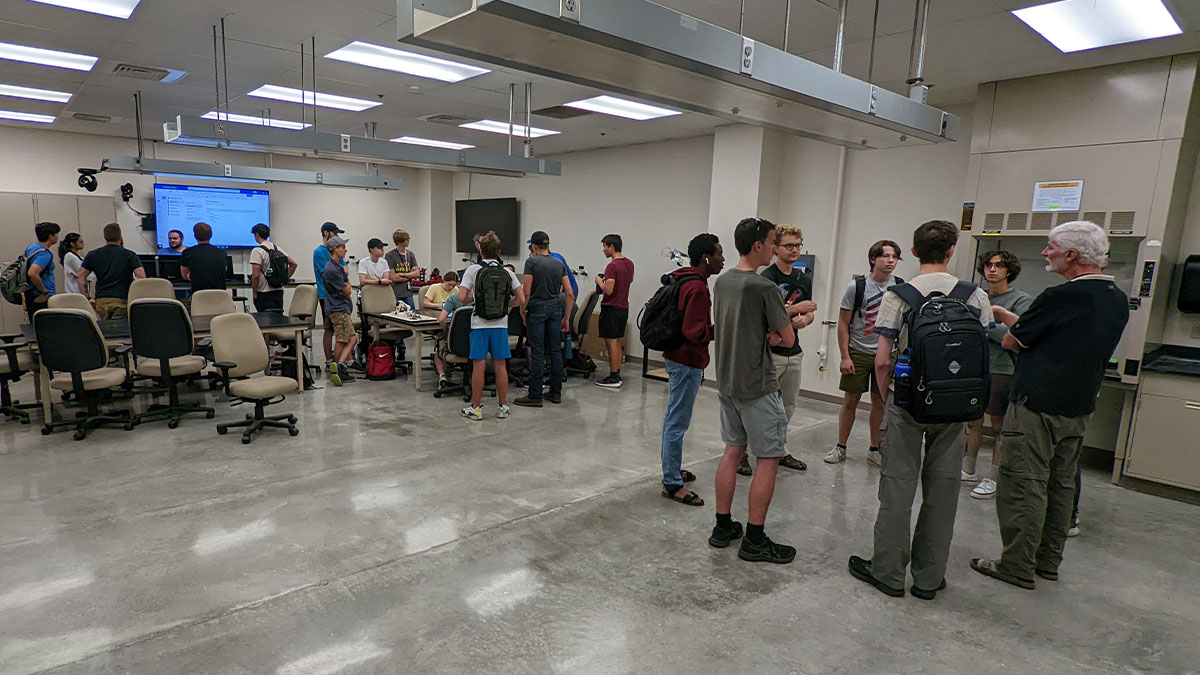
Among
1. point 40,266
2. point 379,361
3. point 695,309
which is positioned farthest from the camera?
point 379,361

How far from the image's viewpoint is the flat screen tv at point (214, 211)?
30.4 feet

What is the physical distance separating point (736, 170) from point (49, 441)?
20.8ft

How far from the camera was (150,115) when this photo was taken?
7.28 m

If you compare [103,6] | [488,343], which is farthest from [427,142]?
[103,6]

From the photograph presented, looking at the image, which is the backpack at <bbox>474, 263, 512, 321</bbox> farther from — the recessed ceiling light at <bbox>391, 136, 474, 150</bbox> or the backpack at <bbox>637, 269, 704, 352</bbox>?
the recessed ceiling light at <bbox>391, 136, 474, 150</bbox>

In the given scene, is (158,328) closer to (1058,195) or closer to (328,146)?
(328,146)

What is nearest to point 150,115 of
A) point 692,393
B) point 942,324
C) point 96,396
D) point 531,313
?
point 96,396

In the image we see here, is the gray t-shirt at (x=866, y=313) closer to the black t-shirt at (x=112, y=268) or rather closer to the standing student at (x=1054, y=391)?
the standing student at (x=1054, y=391)

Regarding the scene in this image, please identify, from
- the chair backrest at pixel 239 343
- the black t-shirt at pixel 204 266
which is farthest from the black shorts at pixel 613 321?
the black t-shirt at pixel 204 266

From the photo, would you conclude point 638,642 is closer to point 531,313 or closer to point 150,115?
point 531,313

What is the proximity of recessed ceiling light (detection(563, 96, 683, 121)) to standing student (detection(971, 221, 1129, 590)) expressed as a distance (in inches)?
162

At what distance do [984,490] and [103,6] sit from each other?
21.0ft

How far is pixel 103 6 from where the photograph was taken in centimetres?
396

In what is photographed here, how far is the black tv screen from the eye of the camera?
407 inches
